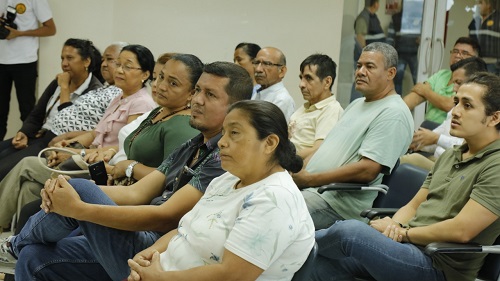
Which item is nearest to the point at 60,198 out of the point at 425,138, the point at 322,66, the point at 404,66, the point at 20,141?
the point at 425,138

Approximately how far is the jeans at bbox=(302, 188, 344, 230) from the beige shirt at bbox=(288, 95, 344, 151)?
2.73 feet

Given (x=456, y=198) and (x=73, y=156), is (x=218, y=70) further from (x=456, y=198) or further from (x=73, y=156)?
(x=73, y=156)

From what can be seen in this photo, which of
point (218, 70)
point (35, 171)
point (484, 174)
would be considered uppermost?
point (218, 70)

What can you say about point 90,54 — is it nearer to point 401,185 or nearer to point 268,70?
point 268,70

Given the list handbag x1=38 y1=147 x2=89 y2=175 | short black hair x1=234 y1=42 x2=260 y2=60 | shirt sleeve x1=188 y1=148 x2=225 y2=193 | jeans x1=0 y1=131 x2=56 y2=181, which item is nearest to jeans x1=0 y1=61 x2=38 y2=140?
jeans x1=0 y1=131 x2=56 y2=181

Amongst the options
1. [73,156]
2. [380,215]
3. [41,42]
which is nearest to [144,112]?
[73,156]

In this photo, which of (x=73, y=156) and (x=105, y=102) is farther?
(x=105, y=102)

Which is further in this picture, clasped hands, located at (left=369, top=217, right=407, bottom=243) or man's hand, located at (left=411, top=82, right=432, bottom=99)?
man's hand, located at (left=411, top=82, right=432, bottom=99)

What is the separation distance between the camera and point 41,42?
21.6ft

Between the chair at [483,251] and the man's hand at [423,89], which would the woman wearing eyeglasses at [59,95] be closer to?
the man's hand at [423,89]

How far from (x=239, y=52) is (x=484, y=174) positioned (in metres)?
3.36

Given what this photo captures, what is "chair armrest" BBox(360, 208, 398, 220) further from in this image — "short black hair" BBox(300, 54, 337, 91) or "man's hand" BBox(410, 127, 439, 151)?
"short black hair" BBox(300, 54, 337, 91)

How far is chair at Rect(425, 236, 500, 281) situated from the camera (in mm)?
2432

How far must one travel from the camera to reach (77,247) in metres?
2.71
